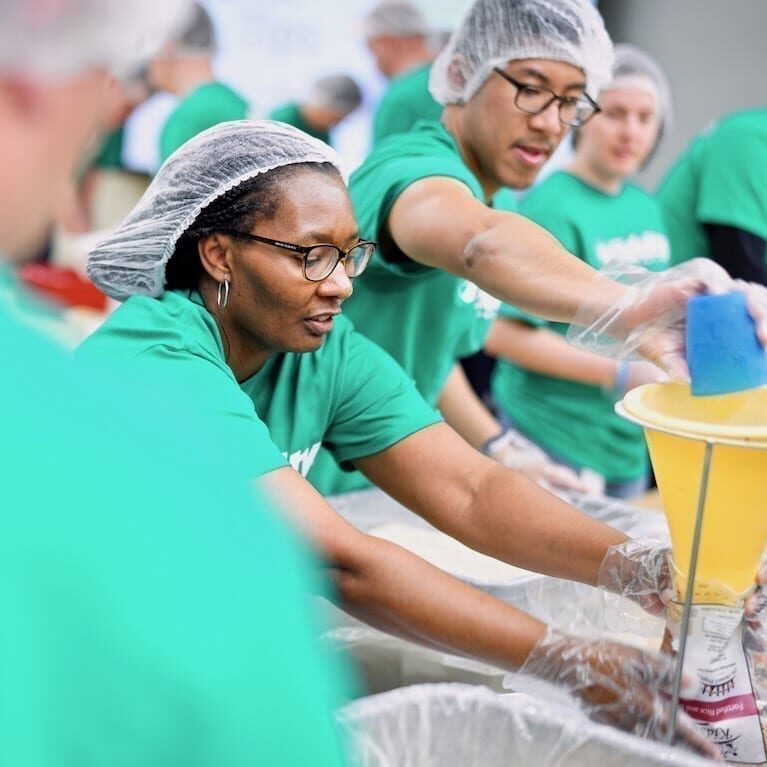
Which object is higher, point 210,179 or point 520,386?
point 210,179

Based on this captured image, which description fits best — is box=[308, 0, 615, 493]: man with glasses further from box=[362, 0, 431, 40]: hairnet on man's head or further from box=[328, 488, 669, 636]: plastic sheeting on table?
box=[362, 0, 431, 40]: hairnet on man's head

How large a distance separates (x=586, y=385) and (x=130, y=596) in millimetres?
2026

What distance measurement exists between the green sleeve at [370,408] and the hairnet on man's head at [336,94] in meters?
2.13

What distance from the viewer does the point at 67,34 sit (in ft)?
1.44

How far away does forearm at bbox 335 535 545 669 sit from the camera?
1030 mm

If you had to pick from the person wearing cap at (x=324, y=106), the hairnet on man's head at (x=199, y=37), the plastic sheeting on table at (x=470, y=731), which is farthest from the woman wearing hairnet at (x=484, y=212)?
the person wearing cap at (x=324, y=106)

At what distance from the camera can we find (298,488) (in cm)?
105

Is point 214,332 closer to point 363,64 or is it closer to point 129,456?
point 129,456

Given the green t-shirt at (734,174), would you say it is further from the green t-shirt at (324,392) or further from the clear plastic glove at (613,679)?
the clear plastic glove at (613,679)

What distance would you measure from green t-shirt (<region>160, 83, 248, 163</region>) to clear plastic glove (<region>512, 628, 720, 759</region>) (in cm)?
190

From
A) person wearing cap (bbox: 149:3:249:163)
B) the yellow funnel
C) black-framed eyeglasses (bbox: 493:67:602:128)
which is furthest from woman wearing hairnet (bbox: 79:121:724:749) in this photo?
person wearing cap (bbox: 149:3:249:163)

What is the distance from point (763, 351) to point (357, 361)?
1.83 ft

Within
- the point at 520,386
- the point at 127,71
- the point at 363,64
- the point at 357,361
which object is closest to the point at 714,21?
the point at 363,64

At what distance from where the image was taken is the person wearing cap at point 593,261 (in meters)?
2.28
